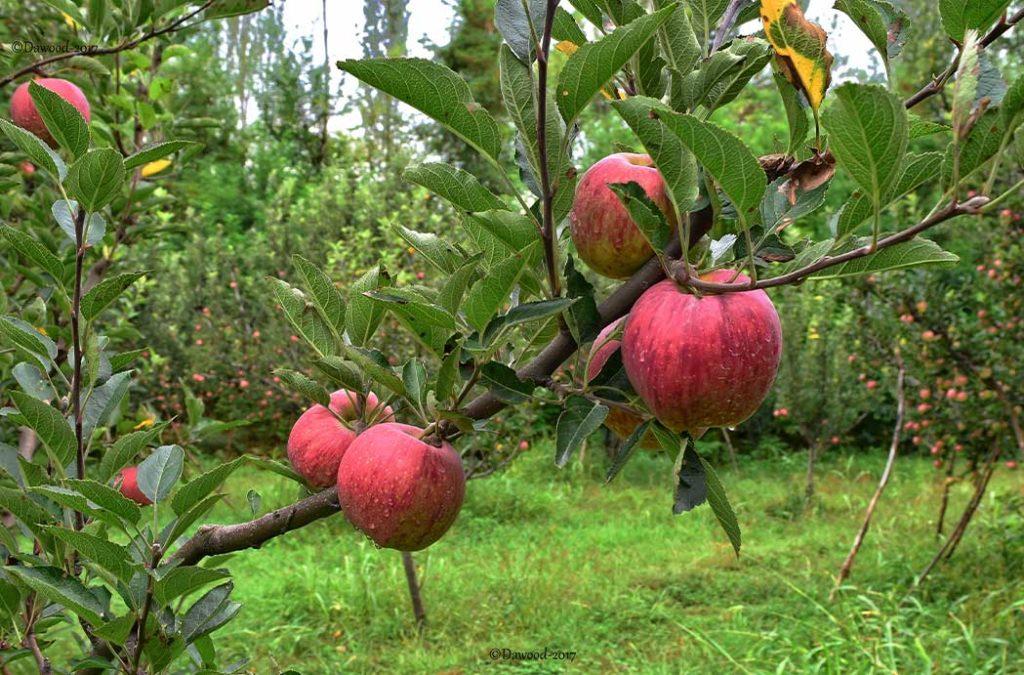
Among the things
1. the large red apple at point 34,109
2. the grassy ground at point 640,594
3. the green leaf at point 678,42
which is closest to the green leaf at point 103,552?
the green leaf at point 678,42

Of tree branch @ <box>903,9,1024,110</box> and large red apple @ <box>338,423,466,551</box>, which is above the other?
tree branch @ <box>903,9,1024,110</box>

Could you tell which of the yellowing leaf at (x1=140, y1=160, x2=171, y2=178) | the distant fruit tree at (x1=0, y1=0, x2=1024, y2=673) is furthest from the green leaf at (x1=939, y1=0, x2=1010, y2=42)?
the yellowing leaf at (x1=140, y1=160, x2=171, y2=178)

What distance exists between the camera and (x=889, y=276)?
3.58 m

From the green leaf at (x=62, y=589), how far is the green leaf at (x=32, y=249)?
0.88 ft

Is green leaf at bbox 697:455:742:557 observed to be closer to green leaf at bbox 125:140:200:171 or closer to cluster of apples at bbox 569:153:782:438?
cluster of apples at bbox 569:153:782:438

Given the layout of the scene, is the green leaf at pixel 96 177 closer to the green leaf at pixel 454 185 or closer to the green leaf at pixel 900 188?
the green leaf at pixel 454 185

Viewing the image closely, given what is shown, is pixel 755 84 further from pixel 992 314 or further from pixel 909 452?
pixel 992 314

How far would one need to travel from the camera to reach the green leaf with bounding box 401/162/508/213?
53cm

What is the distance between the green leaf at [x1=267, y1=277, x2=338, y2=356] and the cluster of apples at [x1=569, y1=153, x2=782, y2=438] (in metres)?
0.26

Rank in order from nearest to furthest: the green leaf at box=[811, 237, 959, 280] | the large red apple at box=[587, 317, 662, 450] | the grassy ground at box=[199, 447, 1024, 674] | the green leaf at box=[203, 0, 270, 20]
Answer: the green leaf at box=[811, 237, 959, 280] < the large red apple at box=[587, 317, 662, 450] < the green leaf at box=[203, 0, 270, 20] < the grassy ground at box=[199, 447, 1024, 674]

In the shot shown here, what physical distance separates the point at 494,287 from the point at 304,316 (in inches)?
9.6

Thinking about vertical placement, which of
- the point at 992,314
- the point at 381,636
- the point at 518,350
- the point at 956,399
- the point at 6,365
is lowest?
the point at 381,636

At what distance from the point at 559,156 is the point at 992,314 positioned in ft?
10.8

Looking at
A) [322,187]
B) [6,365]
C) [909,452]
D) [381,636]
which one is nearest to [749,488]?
[909,452]
